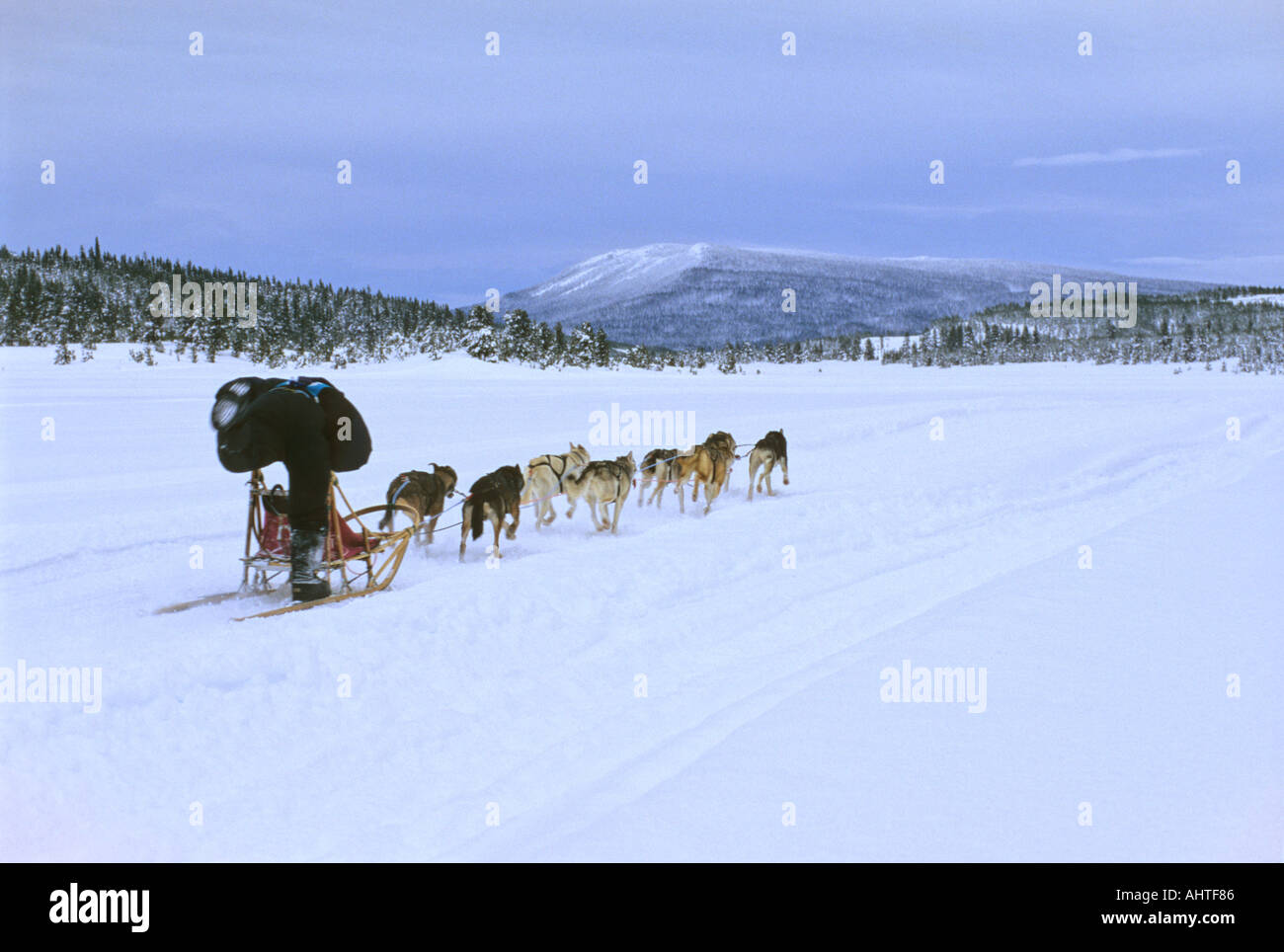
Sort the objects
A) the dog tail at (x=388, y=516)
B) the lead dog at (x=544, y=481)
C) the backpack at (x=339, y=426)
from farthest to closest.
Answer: the lead dog at (x=544, y=481) → the dog tail at (x=388, y=516) → the backpack at (x=339, y=426)

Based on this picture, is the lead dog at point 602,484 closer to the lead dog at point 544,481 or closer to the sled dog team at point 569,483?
the sled dog team at point 569,483

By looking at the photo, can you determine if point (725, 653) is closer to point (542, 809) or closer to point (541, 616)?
point (541, 616)

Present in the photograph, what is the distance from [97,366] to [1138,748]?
36.5 m

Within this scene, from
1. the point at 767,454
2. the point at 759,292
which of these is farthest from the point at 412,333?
the point at 759,292

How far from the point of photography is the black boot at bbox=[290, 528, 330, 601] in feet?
19.5

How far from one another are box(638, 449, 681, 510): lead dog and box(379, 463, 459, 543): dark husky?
2640 millimetres

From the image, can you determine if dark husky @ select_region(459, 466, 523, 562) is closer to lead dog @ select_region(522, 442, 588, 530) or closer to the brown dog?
lead dog @ select_region(522, 442, 588, 530)

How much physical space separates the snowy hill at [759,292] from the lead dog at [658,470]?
128581 millimetres

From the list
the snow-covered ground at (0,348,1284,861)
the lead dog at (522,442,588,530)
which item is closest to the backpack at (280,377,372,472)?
the snow-covered ground at (0,348,1284,861)

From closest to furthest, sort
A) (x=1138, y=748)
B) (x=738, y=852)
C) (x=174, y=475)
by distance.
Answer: (x=738, y=852)
(x=1138, y=748)
(x=174, y=475)

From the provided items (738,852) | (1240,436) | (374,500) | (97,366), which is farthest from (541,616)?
(97,366)

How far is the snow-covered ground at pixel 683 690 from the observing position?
3.15 metres

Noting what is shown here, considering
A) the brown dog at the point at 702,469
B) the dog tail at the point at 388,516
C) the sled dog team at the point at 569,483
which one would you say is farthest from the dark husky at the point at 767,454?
the dog tail at the point at 388,516
